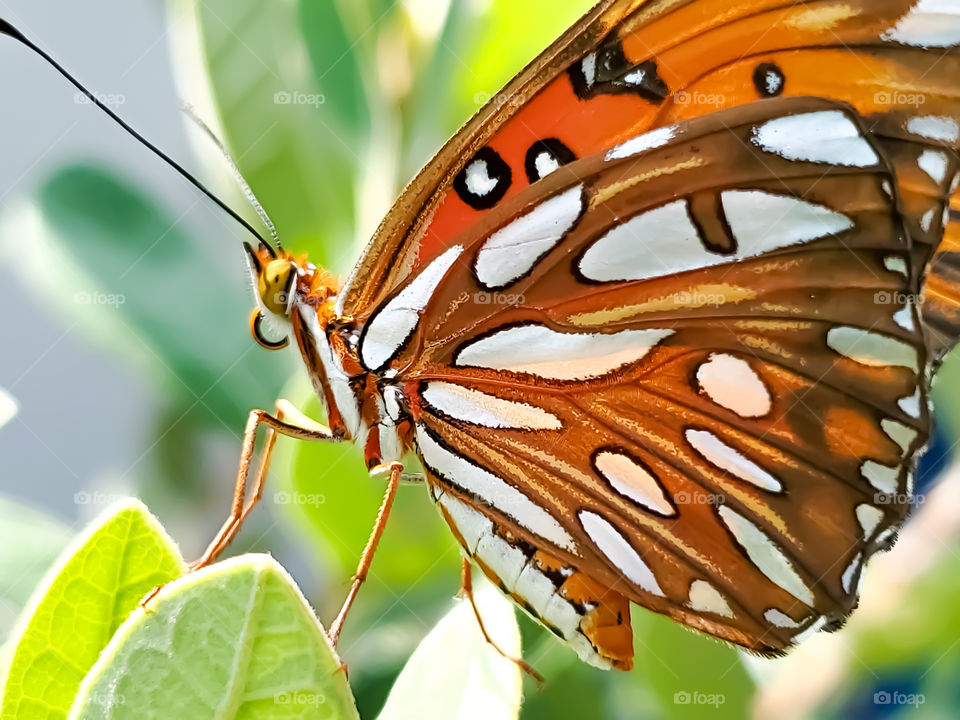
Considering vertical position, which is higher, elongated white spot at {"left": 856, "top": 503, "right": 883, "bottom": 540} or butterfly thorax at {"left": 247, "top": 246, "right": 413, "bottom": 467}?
butterfly thorax at {"left": 247, "top": 246, "right": 413, "bottom": 467}

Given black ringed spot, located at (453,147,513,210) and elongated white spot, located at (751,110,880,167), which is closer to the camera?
elongated white spot, located at (751,110,880,167)

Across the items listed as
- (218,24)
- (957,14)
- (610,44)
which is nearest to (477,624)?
(610,44)

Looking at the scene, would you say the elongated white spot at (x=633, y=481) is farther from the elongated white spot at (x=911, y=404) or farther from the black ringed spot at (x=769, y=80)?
the black ringed spot at (x=769, y=80)

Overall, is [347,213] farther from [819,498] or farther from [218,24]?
[819,498]

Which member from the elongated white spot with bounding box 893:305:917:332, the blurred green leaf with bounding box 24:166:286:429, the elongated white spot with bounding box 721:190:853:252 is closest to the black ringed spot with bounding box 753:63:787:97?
the elongated white spot with bounding box 721:190:853:252

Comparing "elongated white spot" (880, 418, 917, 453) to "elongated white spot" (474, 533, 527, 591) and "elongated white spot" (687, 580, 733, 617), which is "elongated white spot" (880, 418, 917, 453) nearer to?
"elongated white spot" (687, 580, 733, 617)

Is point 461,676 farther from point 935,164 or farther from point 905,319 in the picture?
point 935,164
